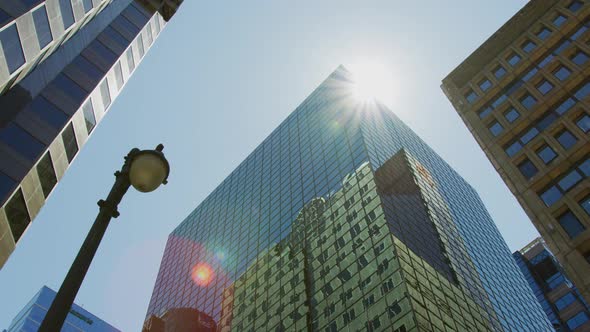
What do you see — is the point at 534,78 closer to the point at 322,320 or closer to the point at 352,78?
the point at 322,320

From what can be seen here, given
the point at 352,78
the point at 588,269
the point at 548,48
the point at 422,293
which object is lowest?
the point at 588,269

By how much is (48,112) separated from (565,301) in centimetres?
7808

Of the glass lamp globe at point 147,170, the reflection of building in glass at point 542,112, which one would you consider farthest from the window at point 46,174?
the reflection of building in glass at point 542,112

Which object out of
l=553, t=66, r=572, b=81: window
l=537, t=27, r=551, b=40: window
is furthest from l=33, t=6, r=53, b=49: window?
l=537, t=27, r=551, b=40: window

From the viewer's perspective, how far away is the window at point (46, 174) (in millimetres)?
27922

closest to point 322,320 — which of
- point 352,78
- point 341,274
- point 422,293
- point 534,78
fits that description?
point 341,274

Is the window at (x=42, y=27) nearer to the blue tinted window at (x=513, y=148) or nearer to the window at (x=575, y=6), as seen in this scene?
the blue tinted window at (x=513, y=148)

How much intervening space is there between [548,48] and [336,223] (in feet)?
96.7

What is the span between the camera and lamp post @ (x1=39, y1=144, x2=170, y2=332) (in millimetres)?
6250

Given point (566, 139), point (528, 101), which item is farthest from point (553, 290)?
point (566, 139)

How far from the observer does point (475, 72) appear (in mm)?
43375

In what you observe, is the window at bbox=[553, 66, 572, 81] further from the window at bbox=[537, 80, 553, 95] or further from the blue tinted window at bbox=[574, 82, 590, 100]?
the blue tinted window at bbox=[574, 82, 590, 100]

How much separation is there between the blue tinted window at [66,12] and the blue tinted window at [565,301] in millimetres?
77740

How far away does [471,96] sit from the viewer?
41.9 meters
